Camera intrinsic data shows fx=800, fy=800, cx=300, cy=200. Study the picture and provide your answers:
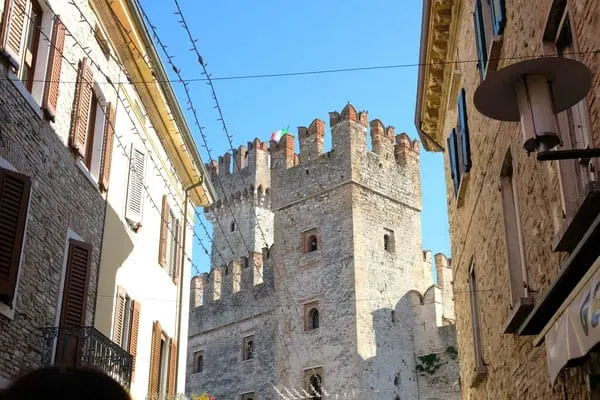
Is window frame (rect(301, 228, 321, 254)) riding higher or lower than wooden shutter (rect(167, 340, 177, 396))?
higher

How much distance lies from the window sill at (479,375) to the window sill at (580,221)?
14.8 feet

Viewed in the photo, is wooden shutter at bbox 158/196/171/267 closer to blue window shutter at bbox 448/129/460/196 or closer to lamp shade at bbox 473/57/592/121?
blue window shutter at bbox 448/129/460/196

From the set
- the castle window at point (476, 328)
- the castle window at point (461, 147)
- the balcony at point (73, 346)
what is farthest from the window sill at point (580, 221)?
the balcony at point (73, 346)

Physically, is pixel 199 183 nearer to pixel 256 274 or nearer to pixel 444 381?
pixel 444 381

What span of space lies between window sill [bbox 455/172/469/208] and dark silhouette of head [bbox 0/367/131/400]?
354 inches

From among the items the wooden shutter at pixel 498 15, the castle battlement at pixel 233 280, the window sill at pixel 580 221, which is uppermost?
the castle battlement at pixel 233 280

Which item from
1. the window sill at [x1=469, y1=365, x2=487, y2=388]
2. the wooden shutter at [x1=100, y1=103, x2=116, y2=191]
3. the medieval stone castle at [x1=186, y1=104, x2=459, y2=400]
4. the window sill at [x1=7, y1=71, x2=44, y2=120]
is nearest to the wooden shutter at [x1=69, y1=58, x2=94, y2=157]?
the wooden shutter at [x1=100, y1=103, x2=116, y2=191]

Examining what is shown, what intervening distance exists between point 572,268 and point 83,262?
6555 mm

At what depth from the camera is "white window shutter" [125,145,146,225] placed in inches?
473

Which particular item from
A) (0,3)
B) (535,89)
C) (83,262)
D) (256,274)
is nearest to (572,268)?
(535,89)

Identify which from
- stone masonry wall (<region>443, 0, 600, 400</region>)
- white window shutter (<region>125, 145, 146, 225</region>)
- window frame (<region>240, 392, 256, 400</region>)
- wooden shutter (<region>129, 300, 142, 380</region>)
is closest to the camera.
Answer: stone masonry wall (<region>443, 0, 600, 400</region>)

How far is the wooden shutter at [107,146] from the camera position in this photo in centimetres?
1073

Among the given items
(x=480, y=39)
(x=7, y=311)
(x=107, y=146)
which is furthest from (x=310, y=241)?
(x=7, y=311)

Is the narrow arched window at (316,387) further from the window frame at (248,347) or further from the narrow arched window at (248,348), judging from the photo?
the narrow arched window at (248,348)
